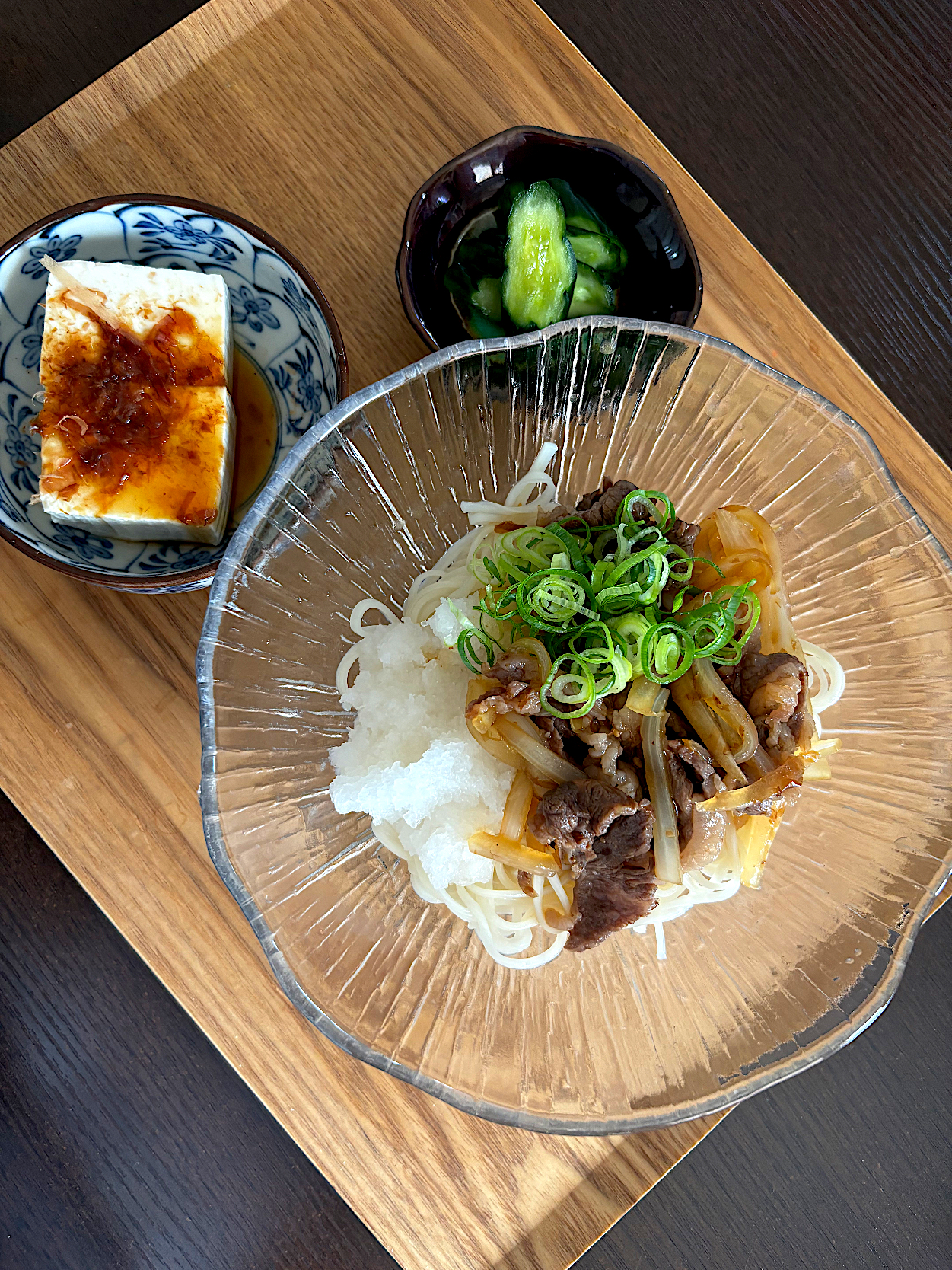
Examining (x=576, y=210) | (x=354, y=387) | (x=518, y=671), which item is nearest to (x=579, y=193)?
(x=576, y=210)

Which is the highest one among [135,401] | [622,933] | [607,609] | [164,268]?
[164,268]

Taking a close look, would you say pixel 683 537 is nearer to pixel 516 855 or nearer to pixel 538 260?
pixel 516 855

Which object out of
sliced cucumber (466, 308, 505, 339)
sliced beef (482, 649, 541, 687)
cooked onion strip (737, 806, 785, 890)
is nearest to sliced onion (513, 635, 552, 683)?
sliced beef (482, 649, 541, 687)

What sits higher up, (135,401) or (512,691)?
(135,401)

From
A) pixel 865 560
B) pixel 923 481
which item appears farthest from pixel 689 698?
pixel 923 481

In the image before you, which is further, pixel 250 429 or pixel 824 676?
pixel 250 429

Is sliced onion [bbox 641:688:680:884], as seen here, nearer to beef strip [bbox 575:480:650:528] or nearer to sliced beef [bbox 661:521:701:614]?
sliced beef [bbox 661:521:701:614]

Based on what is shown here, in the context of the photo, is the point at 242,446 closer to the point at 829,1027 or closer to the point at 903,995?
the point at 829,1027
